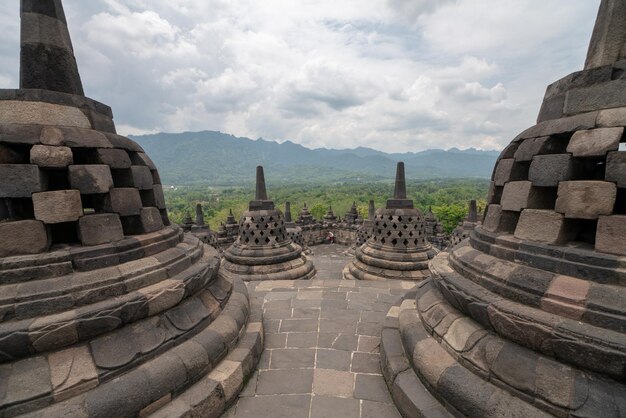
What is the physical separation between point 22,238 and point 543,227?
183 inches

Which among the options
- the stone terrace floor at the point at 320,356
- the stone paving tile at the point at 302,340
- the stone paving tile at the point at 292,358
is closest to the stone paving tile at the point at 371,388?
the stone terrace floor at the point at 320,356

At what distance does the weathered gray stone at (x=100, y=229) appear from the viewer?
2875 mm

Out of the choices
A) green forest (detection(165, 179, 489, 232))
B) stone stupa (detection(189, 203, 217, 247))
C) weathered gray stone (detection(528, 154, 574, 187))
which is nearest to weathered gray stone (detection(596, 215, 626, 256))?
weathered gray stone (detection(528, 154, 574, 187))

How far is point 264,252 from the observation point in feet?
26.8

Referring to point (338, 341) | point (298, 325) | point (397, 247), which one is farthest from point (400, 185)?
point (338, 341)

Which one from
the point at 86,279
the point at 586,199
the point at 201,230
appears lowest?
the point at 201,230

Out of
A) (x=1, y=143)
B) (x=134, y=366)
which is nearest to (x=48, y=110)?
(x=1, y=143)

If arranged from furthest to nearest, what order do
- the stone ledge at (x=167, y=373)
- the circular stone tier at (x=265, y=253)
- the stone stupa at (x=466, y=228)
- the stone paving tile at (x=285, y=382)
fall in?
the stone stupa at (x=466, y=228) < the circular stone tier at (x=265, y=253) < the stone paving tile at (x=285, y=382) < the stone ledge at (x=167, y=373)

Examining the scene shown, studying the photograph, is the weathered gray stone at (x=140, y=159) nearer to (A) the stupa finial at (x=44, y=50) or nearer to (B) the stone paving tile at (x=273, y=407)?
(A) the stupa finial at (x=44, y=50)

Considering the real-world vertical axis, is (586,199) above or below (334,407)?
above

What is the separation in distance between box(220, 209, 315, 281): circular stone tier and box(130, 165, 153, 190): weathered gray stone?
4537 mm

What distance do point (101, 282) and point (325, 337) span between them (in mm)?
2846

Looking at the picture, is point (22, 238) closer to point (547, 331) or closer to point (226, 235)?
point (547, 331)

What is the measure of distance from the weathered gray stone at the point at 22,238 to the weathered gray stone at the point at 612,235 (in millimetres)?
4691
